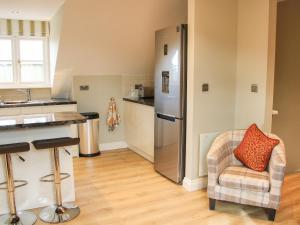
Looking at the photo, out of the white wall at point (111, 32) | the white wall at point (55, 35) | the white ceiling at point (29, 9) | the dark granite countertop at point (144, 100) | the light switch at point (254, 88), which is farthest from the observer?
the dark granite countertop at point (144, 100)

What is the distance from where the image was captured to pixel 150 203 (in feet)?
10.4

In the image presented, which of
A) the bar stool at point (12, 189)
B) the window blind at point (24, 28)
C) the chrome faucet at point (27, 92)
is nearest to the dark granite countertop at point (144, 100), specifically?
the chrome faucet at point (27, 92)

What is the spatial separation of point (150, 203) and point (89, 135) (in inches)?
80.2

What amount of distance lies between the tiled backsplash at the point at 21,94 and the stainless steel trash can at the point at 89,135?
956mm

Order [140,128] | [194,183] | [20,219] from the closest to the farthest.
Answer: [20,219] → [194,183] → [140,128]

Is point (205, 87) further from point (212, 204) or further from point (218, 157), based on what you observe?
point (212, 204)

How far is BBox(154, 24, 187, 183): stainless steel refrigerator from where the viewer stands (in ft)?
11.2

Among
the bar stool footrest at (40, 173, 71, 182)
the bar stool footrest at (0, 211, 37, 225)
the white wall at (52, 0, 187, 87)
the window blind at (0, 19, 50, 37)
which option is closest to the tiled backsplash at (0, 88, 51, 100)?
the white wall at (52, 0, 187, 87)

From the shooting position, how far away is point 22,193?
295 centimetres

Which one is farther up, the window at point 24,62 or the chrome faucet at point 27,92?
the window at point 24,62

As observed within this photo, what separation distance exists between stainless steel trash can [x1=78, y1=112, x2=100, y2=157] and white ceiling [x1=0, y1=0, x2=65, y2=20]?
167cm

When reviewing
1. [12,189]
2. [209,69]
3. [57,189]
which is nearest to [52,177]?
Answer: [57,189]

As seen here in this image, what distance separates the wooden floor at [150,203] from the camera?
2.82 m

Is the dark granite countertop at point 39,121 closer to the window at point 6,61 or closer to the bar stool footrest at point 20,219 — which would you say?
the bar stool footrest at point 20,219
